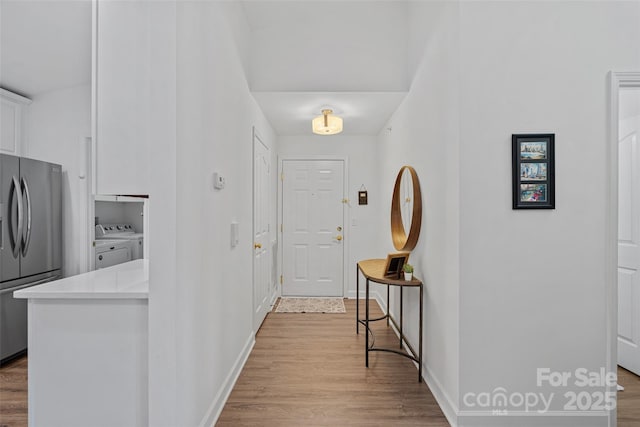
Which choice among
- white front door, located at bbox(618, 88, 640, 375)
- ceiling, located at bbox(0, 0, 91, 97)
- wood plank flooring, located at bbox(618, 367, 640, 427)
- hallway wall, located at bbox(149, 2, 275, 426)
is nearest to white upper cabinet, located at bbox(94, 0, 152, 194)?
hallway wall, located at bbox(149, 2, 275, 426)

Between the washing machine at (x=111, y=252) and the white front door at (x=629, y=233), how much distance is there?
189 inches

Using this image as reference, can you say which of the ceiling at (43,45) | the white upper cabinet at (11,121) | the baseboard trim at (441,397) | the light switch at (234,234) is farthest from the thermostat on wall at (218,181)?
the white upper cabinet at (11,121)

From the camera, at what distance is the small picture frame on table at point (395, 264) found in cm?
256

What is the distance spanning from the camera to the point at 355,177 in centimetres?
455

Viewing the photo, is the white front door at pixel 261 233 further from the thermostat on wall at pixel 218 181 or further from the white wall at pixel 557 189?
the white wall at pixel 557 189

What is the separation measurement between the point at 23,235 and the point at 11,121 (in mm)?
1263

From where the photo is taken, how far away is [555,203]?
69.1 inches

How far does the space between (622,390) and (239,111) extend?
3359 mm

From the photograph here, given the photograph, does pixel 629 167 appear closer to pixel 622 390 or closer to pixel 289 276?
pixel 622 390

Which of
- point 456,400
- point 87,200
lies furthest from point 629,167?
point 87,200

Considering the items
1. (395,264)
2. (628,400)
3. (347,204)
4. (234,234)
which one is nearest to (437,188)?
(395,264)

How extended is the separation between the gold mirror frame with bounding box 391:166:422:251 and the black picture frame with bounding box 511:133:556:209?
32.6 inches

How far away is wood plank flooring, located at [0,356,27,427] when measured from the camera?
1.92 metres

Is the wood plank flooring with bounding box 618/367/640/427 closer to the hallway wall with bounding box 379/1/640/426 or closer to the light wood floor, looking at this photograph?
the light wood floor
